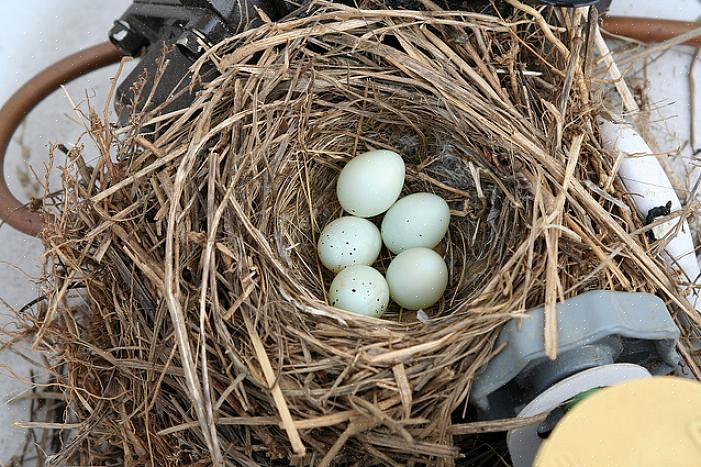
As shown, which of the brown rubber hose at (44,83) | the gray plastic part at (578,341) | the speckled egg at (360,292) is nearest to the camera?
the gray plastic part at (578,341)

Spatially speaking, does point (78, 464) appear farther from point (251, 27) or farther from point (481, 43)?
point (481, 43)

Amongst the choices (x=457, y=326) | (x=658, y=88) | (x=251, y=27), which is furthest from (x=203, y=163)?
(x=658, y=88)

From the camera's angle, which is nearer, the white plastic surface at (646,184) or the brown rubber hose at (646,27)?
the white plastic surface at (646,184)

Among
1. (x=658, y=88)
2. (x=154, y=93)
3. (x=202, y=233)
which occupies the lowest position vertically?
(x=658, y=88)

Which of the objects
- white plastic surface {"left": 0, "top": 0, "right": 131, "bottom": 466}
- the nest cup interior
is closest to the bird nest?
the nest cup interior

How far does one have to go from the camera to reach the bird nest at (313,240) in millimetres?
746

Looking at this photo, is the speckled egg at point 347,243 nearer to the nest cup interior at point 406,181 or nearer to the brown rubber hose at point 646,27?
the nest cup interior at point 406,181

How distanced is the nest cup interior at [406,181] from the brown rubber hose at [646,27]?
1.48 feet

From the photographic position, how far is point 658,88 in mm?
1206

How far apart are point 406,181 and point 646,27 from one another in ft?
1.74

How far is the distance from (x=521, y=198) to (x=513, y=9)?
274 millimetres

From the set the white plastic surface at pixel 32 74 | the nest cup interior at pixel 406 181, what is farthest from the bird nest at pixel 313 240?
the white plastic surface at pixel 32 74

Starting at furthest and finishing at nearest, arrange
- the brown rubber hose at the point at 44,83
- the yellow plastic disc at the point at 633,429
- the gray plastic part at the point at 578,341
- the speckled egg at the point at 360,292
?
the brown rubber hose at the point at 44,83, the speckled egg at the point at 360,292, the gray plastic part at the point at 578,341, the yellow plastic disc at the point at 633,429

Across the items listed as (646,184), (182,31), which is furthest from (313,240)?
(646,184)
